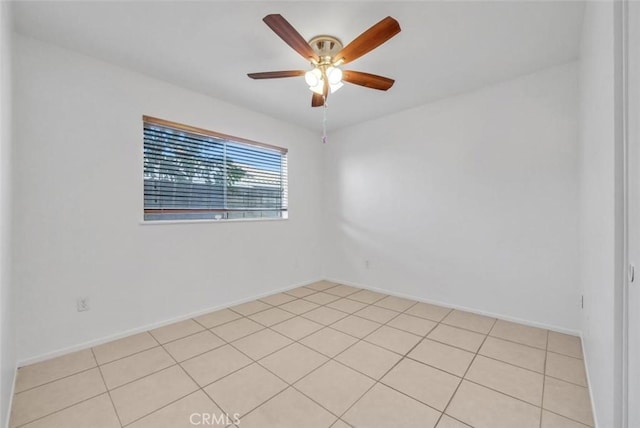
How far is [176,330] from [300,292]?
65.4 inches

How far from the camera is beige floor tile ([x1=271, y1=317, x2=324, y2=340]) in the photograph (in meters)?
2.45

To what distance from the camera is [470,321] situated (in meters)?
2.69

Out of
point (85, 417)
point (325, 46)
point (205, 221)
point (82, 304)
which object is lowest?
point (85, 417)

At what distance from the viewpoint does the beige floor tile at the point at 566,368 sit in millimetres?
1753

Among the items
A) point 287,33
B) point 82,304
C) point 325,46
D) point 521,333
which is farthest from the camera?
point 521,333

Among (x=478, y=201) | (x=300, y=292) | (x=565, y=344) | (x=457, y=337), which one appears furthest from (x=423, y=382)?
(x=300, y=292)

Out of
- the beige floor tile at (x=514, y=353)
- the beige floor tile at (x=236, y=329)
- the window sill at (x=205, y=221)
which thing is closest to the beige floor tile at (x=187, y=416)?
the beige floor tile at (x=236, y=329)

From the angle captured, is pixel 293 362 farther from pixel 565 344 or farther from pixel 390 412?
pixel 565 344

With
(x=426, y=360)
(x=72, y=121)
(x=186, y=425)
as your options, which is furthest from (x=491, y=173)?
(x=72, y=121)

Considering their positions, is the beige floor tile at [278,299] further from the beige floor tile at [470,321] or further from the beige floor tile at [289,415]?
the beige floor tile at [470,321]

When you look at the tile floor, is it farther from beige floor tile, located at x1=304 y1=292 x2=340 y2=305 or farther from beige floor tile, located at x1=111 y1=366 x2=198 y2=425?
beige floor tile, located at x1=304 y1=292 x2=340 y2=305

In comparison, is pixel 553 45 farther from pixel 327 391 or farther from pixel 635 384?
pixel 327 391

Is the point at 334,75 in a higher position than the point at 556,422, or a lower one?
higher

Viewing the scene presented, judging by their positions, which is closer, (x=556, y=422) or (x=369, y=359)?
(x=556, y=422)
